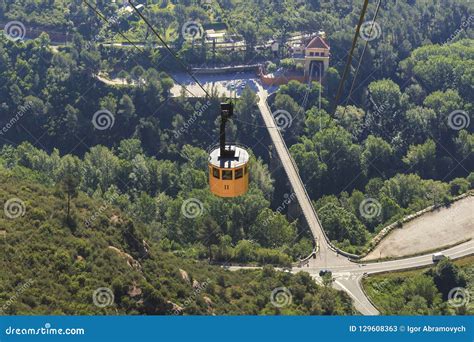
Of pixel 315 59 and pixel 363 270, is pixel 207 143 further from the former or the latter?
pixel 363 270

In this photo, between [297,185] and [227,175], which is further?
[297,185]

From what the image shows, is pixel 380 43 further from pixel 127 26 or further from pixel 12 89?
pixel 12 89

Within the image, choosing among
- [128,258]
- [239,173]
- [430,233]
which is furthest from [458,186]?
[239,173]

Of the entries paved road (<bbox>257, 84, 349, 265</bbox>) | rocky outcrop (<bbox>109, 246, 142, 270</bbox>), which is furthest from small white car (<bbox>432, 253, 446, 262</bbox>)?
rocky outcrop (<bbox>109, 246, 142, 270</bbox>)

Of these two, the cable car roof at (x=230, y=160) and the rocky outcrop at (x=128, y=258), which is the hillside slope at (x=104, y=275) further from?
the cable car roof at (x=230, y=160)

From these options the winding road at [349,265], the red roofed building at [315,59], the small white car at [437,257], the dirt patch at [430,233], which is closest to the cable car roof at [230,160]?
the winding road at [349,265]

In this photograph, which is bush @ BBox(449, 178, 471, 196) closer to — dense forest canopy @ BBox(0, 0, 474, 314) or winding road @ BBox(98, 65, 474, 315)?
dense forest canopy @ BBox(0, 0, 474, 314)
